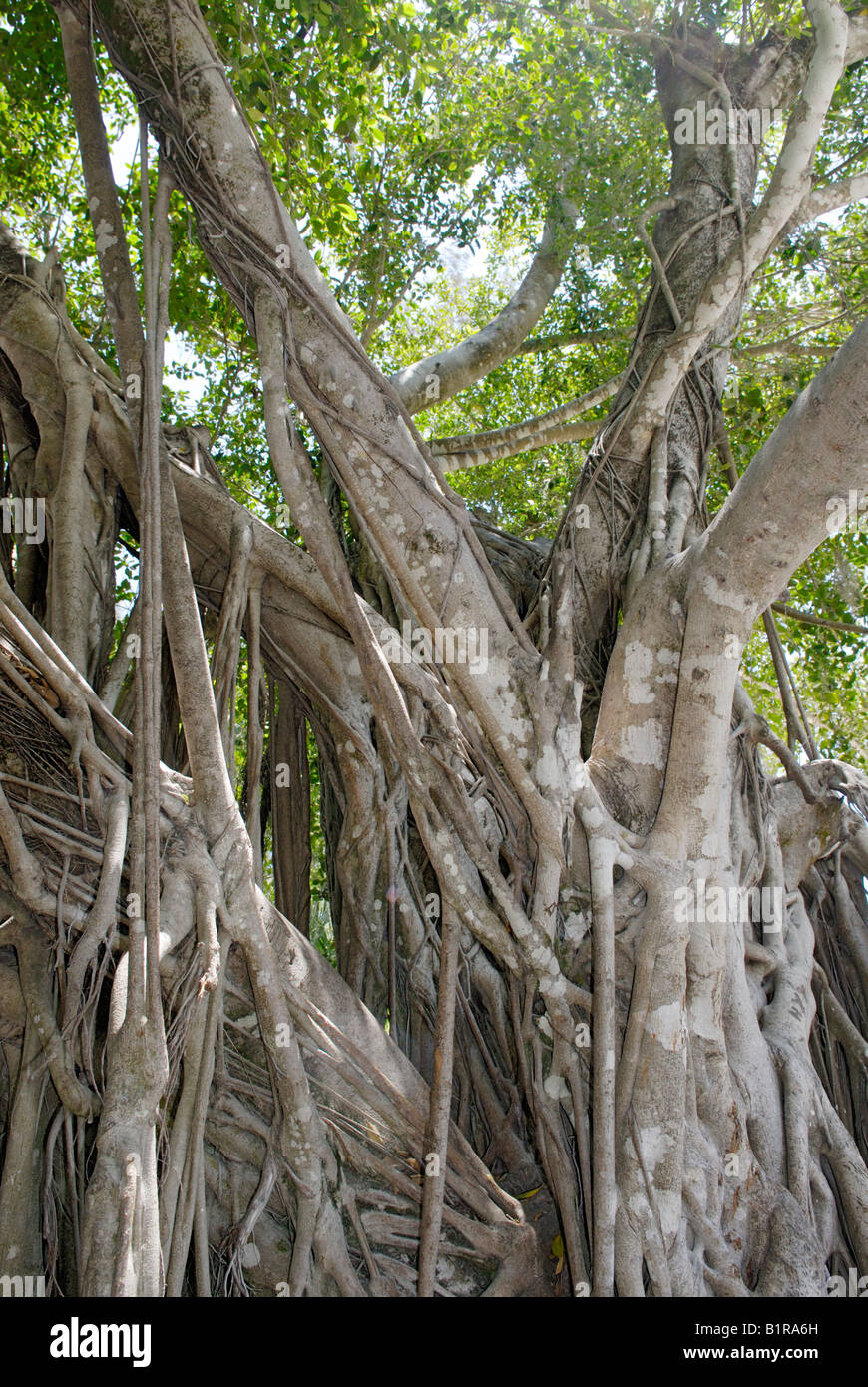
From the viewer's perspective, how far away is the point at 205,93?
8.57 ft

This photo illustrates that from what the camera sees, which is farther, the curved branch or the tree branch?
the tree branch

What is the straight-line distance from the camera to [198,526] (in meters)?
3.19

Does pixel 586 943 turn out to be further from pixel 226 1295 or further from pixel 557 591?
pixel 226 1295

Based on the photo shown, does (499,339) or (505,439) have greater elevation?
(499,339)

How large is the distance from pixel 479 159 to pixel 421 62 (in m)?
1.39

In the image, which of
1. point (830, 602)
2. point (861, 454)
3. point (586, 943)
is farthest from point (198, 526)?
point (830, 602)

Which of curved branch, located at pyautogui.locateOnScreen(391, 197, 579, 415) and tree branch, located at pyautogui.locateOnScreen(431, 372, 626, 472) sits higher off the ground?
curved branch, located at pyautogui.locateOnScreen(391, 197, 579, 415)

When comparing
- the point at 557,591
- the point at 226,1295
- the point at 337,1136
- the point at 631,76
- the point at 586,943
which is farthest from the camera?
the point at 631,76

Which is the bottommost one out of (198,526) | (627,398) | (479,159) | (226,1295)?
(226,1295)

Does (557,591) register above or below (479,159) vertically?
below

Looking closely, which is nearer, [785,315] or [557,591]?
[557,591]

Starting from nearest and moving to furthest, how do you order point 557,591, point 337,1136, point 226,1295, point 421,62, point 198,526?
point 226,1295 < point 337,1136 < point 557,591 < point 198,526 < point 421,62

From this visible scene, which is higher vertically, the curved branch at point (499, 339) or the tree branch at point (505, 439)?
the curved branch at point (499, 339)

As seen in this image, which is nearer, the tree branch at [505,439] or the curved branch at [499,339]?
the curved branch at [499,339]
